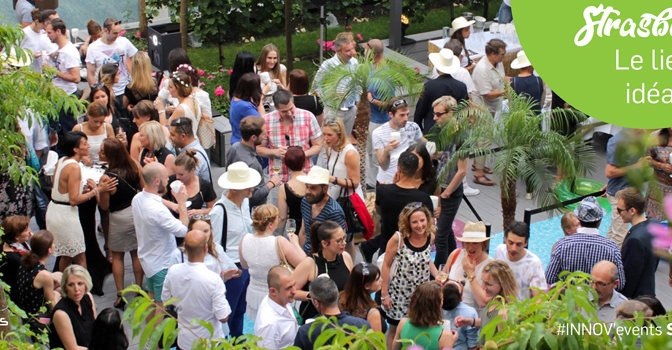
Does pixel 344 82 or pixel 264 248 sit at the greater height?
pixel 344 82

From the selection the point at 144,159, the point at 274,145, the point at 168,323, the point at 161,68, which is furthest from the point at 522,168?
the point at 161,68

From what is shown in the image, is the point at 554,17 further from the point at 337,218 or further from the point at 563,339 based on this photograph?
the point at 337,218

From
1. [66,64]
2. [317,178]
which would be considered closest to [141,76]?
[66,64]

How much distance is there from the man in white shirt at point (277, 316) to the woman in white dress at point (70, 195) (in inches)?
99.5

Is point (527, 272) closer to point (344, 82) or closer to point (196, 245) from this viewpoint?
point (196, 245)

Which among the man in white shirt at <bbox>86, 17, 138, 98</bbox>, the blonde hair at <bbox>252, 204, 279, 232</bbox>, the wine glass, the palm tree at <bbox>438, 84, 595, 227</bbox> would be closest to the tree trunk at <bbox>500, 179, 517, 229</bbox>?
the palm tree at <bbox>438, 84, 595, 227</bbox>

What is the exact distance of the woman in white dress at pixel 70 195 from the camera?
24.6 feet

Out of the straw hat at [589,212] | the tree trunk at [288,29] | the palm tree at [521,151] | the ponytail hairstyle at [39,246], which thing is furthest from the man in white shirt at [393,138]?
the tree trunk at [288,29]

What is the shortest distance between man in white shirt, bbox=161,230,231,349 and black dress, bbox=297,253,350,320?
0.64 metres

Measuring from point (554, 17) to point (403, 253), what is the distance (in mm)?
3792

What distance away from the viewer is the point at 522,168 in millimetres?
8008

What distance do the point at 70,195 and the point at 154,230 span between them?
1.07 meters

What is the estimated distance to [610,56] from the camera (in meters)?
2.68

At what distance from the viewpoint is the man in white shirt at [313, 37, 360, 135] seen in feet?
32.9
